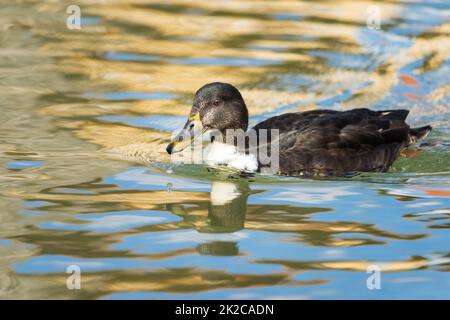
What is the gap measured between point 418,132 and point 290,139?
2.16 m

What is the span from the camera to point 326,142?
1102cm

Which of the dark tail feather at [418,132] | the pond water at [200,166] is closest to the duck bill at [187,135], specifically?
the pond water at [200,166]

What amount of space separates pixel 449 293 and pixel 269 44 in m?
9.65

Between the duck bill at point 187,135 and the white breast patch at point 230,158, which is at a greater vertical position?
the duck bill at point 187,135

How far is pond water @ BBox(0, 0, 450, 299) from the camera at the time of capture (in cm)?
784

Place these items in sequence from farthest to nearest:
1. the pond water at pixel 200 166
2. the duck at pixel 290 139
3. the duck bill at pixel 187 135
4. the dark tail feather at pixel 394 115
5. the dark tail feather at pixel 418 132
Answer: the dark tail feather at pixel 418 132, the dark tail feather at pixel 394 115, the duck at pixel 290 139, the duck bill at pixel 187 135, the pond water at pixel 200 166

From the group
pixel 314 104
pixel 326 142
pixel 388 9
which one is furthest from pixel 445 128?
pixel 388 9

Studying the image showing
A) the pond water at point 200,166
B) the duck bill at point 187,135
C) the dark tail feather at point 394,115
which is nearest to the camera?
the pond water at point 200,166

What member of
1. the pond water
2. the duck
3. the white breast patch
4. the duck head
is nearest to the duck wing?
the duck

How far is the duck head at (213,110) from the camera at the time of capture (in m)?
10.9

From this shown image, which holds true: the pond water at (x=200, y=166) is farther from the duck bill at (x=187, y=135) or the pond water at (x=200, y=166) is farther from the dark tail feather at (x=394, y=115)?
the dark tail feather at (x=394, y=115)

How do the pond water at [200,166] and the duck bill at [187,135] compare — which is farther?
the duck bill at [187,135]

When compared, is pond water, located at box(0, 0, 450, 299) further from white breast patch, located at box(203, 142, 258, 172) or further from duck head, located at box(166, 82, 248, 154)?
duck head, located at box(166, 82, 248, 154)
